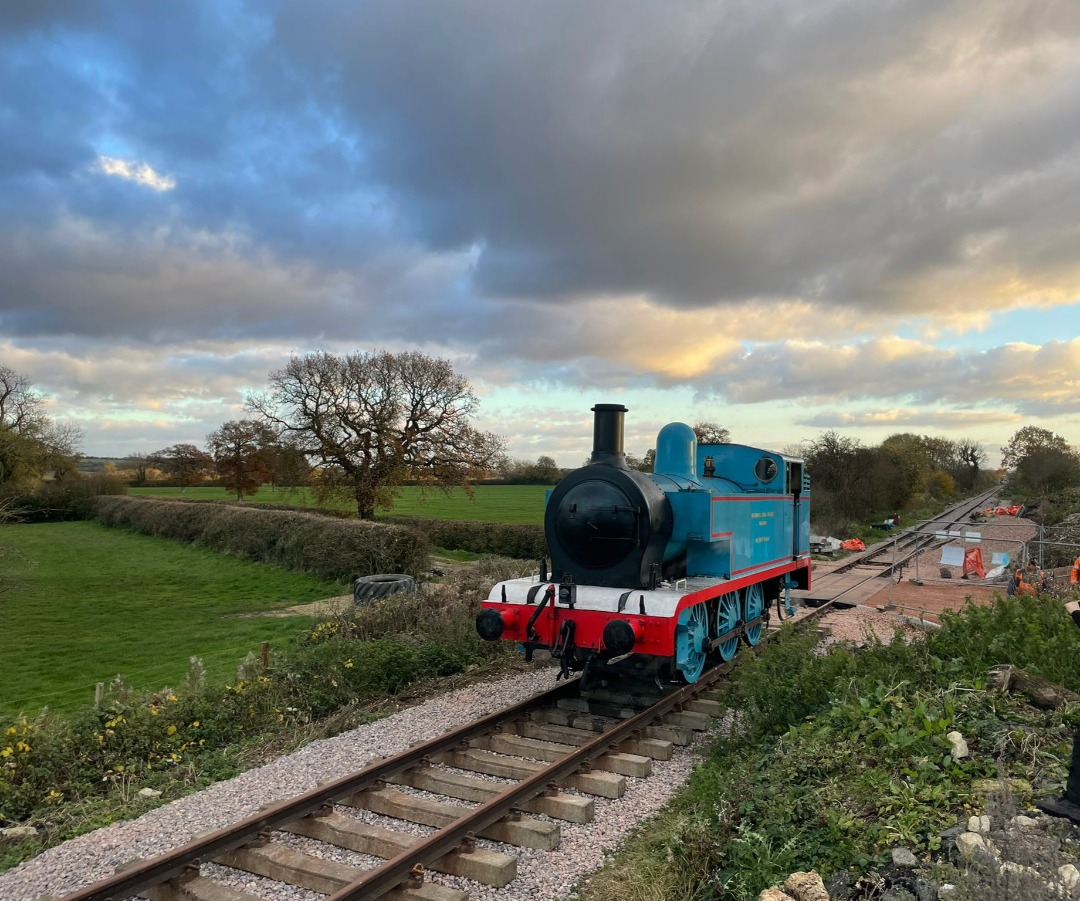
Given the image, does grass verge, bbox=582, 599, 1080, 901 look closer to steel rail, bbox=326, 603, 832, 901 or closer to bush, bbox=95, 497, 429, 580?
steel rail, bbox=326, 603, 832, 901

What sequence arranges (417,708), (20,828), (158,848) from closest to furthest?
(158,848) → (20,828) → (417,708)

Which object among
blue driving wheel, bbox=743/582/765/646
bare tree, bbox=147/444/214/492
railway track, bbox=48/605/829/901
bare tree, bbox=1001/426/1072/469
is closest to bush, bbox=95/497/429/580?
blue driving wheel, bbox=743/582/765/646

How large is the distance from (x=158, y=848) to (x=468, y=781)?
2.12 metres

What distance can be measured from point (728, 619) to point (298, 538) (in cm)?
1561

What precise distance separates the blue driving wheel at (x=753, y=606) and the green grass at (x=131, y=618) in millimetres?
7728

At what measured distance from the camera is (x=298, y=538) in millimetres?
21328

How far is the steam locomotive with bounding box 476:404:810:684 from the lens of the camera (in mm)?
7078

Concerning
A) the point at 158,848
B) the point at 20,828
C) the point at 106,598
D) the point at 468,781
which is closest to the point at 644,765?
the point at 468,781

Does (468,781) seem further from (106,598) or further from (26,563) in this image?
(106,598)

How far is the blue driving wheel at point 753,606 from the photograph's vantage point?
973 cm

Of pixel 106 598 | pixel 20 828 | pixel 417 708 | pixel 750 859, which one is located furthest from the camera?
pixel 106 598

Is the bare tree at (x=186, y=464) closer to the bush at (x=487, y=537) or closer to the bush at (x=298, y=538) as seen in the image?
the bush at (x=298, y=538)

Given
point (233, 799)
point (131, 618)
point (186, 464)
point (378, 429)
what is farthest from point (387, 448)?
point (186, 464)

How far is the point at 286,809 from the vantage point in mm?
4895
